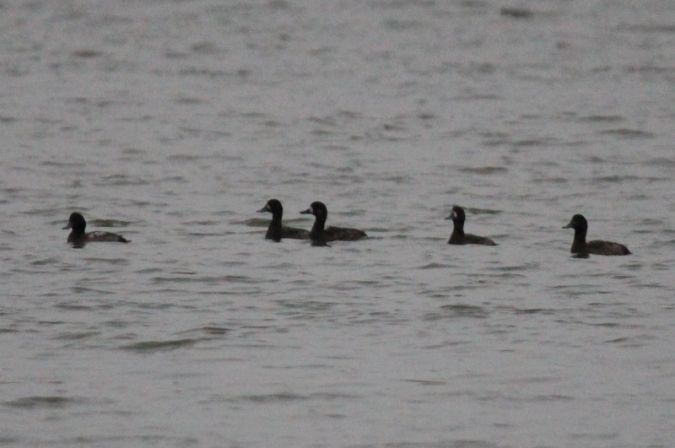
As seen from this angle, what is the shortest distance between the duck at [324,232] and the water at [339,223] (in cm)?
43

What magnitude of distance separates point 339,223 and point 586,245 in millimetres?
3751

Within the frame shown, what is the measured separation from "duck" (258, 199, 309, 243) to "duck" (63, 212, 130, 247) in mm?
1642

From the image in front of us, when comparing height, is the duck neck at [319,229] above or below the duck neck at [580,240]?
below

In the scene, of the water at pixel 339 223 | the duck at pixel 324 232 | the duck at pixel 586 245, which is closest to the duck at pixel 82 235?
the water at pixel 339 223

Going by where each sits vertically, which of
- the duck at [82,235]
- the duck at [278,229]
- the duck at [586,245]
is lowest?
the duck at [82,235]

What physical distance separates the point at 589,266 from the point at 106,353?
622cm

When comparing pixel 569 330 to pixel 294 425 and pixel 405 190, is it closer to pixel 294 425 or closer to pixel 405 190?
pixel 294 425

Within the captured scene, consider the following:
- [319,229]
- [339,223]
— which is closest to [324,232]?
[319,229]

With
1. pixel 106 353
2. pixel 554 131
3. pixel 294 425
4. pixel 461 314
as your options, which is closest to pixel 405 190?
pixel 554 131

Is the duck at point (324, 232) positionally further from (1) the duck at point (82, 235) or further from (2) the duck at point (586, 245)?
(2) the duck at point (586, 245)

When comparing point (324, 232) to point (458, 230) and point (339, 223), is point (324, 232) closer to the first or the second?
point (458, 230)

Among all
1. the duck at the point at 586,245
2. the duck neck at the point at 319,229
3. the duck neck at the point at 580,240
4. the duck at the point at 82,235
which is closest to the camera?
the duck at the point at 586,245

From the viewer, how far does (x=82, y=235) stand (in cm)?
2006

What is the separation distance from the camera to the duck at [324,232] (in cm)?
2038
